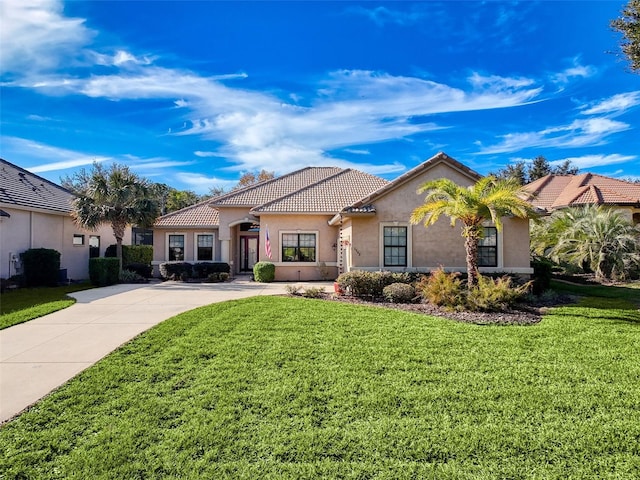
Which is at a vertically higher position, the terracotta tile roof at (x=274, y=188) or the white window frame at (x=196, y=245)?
the terracotta tile roof at (x=274, y=188)

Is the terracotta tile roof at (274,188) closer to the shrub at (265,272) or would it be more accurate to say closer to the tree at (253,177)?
the shrub at (265,272)

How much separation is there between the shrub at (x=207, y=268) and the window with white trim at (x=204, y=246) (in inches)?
101

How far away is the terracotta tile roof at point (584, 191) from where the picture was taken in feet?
90.9

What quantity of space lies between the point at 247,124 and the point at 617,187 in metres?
32.4

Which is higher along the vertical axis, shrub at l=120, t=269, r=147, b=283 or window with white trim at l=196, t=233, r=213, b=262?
window with white trim at l=196, t=233, r=213, b=262

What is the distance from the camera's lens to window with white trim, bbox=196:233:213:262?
23.5 m

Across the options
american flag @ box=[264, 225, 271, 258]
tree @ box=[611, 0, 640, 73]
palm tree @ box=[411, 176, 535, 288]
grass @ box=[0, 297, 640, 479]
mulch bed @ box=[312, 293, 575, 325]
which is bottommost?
grass @ box=[0, 297, 640, 479]

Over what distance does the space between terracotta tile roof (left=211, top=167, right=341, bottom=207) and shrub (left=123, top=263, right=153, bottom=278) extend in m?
5.81

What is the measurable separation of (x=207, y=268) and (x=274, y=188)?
7114mm

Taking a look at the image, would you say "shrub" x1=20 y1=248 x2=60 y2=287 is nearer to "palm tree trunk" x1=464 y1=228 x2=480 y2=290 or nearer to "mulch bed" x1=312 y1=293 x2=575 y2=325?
"mulch bed" x1=312 y1=293 x2=575 y2=325

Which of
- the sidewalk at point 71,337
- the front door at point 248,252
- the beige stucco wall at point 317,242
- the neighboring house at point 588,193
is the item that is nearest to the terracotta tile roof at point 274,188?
the beige stucco wall at point 317,242

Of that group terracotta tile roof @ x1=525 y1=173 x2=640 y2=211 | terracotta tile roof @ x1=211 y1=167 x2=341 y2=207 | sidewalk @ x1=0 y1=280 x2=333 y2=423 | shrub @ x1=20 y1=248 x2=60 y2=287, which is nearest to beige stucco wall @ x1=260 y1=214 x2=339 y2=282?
terracotta tile roof @ x1=211 y1=167 x2=341 y2=207

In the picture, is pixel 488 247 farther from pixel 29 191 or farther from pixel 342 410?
pixel 29 191

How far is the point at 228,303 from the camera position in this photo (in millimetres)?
11812
